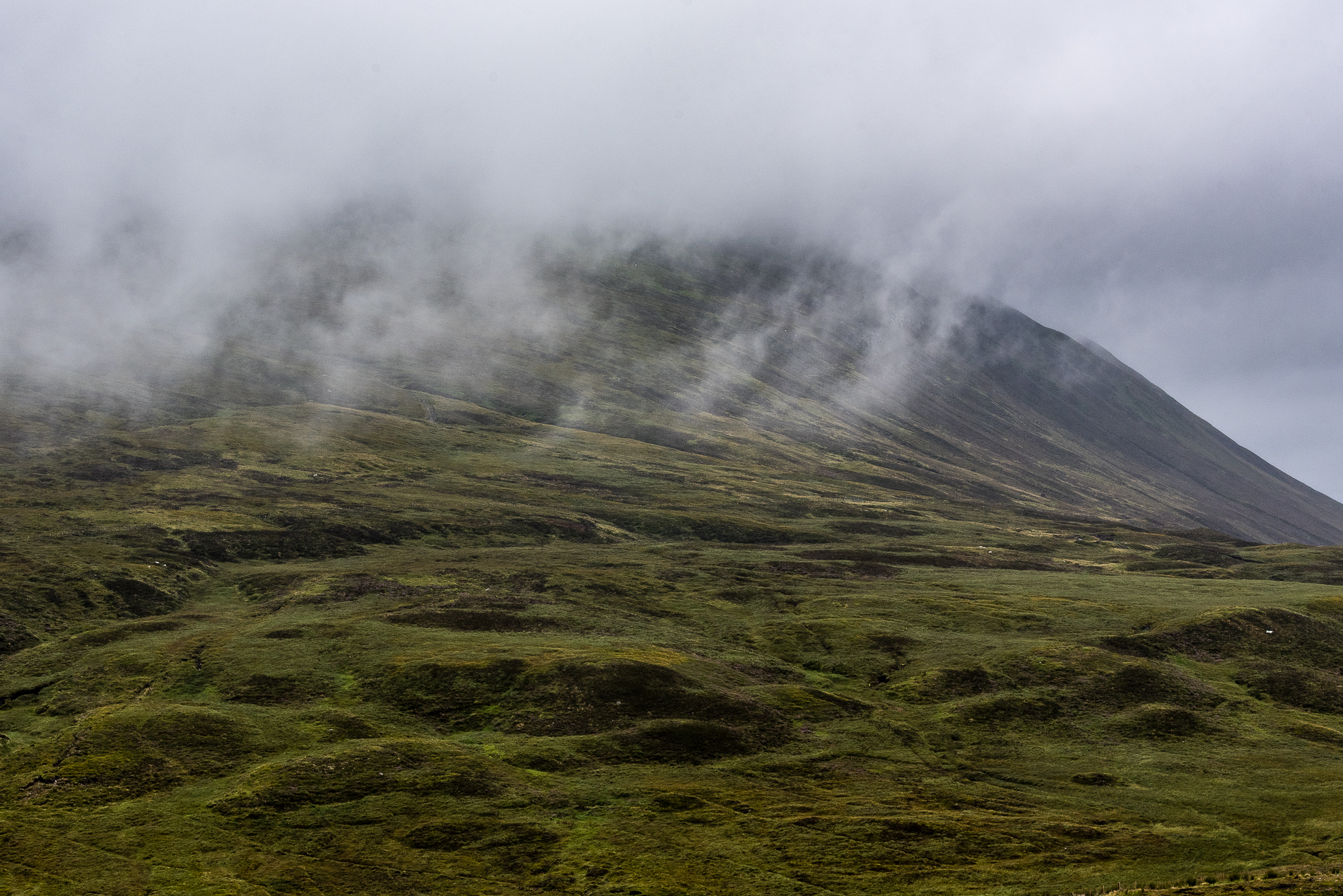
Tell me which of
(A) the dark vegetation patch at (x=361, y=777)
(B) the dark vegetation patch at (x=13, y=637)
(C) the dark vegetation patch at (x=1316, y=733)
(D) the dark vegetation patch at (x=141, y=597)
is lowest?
(A) the dark vegetation patch at (x=361, y=777)

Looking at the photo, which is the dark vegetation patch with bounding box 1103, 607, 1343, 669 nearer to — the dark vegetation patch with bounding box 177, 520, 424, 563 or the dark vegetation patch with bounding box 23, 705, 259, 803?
the dark vegetation patch with bounding box 23, 705, 259, 803

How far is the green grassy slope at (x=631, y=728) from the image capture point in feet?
205

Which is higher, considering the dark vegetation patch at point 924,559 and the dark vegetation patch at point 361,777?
the dark vegetation patch at point 924,559

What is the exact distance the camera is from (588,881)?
5975cm

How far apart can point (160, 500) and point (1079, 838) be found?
178m

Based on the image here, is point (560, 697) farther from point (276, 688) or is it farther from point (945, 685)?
point (945, 685)

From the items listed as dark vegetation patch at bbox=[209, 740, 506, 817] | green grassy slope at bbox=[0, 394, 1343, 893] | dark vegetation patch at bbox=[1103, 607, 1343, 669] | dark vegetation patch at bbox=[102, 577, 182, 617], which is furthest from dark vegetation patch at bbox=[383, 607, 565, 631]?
dark vegetation patch at bbox=[1103, 607, 1343, 669]

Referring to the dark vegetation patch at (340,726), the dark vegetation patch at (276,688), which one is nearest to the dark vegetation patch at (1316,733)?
the dark vegetation patch at (340,726)

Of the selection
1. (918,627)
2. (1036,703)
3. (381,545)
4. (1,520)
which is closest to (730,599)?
(918,627)

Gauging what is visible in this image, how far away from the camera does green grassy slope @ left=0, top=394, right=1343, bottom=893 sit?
6247 cm

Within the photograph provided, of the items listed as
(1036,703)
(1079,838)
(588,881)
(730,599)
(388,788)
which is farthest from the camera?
(730,599)

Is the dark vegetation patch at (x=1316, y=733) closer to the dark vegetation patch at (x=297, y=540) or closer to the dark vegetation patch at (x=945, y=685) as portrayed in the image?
the dark vegetation patch at (x=945, y=685)

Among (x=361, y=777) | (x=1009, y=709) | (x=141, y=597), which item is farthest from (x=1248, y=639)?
(x=141, y=597)

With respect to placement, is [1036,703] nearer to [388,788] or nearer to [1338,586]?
[388,788]
